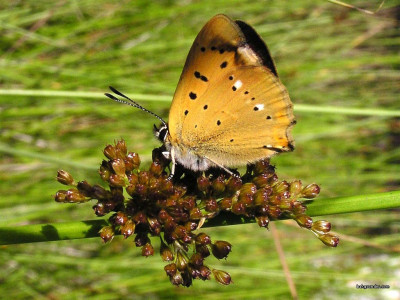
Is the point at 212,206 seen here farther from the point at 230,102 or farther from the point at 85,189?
the point at 230,102

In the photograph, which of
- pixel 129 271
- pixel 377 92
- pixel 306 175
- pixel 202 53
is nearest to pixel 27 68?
pixel 129 271

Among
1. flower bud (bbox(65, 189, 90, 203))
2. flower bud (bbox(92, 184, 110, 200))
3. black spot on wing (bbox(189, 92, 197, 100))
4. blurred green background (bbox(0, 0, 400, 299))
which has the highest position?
black spot on wing (bbox(189, 92, 197, 100))

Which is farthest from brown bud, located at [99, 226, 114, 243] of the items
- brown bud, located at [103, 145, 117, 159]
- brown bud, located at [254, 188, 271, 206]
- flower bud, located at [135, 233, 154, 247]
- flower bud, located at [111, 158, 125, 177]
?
brown bud, located at [254, 188, 271, 206]

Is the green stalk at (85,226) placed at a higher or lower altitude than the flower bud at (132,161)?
lower

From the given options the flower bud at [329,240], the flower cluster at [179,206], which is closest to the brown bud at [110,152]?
the flower cluster at [179,206]

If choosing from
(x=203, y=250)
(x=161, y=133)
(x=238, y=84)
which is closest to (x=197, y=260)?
(x=203, y=250)

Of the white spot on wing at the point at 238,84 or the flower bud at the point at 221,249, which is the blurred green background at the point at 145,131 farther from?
the flower bud at the point at 221,249

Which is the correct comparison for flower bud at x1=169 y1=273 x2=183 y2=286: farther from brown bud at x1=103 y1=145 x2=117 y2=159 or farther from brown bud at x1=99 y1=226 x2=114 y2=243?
brown bud at x1=103 y1=145 x2=117 y2=159
